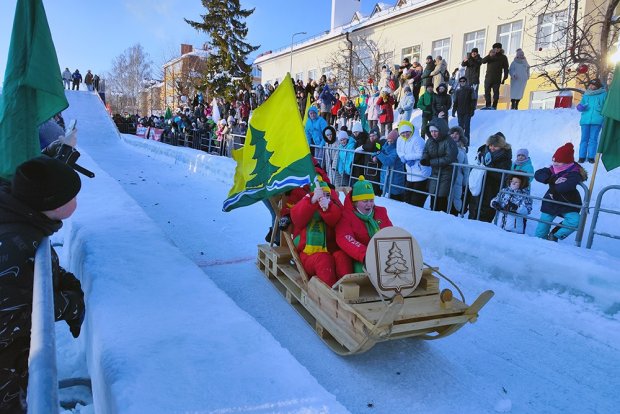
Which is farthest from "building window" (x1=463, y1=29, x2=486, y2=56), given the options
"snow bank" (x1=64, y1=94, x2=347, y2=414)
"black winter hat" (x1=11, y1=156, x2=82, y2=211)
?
"black winter hat" (x1=11, y1=156, x2=82, y2=211)

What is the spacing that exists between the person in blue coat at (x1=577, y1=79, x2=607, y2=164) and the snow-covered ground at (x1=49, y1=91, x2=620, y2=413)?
5.14 m

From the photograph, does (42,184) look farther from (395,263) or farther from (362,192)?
(362,192)

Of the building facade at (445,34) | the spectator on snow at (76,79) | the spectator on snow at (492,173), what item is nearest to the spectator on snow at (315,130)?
the spectator on snow at (492,173)

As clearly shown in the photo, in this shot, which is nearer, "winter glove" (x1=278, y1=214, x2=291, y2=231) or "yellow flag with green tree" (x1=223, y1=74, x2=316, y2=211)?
"yellow flag with green tree" (x1=223, y1=74, x2=316, y2=211)

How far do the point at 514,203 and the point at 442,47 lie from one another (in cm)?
1839

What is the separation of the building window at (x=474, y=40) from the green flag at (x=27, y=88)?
2011 centimetres

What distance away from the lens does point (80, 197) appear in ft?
16.3

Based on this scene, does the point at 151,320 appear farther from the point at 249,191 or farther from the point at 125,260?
the point at 249,191

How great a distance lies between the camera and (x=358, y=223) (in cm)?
348

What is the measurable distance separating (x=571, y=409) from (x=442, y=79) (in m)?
10.7

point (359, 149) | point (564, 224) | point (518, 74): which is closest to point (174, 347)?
point (564, 224)

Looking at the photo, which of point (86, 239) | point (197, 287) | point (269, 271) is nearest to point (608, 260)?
point (269, 271)

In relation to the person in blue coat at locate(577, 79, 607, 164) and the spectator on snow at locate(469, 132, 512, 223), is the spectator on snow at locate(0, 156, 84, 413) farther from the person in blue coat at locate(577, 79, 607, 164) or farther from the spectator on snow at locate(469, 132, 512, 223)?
the person in blue coat at locate(577, 79, 607, 164)

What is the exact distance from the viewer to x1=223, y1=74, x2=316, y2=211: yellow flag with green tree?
3803mm
